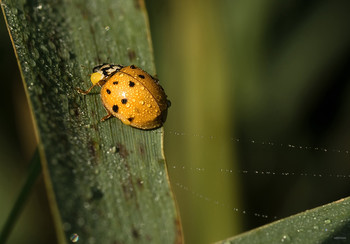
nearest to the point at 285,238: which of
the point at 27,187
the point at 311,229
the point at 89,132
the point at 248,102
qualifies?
the point at 311,229

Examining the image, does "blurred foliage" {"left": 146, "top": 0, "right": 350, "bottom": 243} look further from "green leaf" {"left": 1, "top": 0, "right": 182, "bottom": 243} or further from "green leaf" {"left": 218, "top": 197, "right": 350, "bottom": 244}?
"green leaf" {"left": 218, "top": 197, "right": 350, "bottom": 244}

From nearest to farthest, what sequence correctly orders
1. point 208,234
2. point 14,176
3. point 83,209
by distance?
point 83,209 < point 208,234 < point 14,176

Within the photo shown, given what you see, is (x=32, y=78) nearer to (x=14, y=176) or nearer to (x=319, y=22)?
(x=14, y=176)

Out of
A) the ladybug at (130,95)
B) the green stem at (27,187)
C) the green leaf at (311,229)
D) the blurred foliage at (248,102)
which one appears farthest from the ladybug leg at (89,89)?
the green leaf at (311,229)

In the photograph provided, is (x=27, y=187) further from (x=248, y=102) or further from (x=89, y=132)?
(x=248, y=102)

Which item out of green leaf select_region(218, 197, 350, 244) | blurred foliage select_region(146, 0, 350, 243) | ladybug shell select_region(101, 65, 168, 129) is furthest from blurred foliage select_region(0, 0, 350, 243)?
green leaf select_region(218, 197, 350, 244)

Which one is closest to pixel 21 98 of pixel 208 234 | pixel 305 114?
pixel 208 234

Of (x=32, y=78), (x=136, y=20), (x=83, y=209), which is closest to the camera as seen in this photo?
(x=83, y=209)
